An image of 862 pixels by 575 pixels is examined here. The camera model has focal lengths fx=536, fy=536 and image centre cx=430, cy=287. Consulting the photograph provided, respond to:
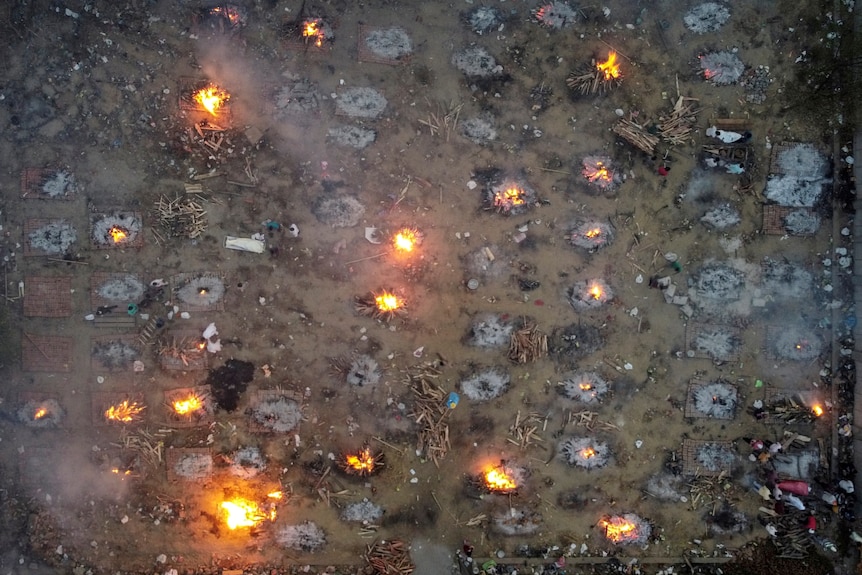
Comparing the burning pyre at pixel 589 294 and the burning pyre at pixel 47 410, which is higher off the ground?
the burning pyre at pixel 589 294

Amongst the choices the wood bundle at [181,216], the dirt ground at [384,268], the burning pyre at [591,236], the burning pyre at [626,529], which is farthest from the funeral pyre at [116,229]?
the burning pyre at [626,529]

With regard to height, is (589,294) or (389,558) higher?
(589,294)

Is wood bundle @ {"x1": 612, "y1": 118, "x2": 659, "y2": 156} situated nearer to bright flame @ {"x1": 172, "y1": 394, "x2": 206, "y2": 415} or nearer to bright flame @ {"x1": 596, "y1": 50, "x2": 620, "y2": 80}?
bright flame @ {"x1": 596, "y1": 50, "x2": 620, "y2": 80}

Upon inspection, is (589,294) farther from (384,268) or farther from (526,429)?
(384,268)

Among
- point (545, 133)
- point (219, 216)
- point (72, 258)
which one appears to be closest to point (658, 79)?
point (545, 133)

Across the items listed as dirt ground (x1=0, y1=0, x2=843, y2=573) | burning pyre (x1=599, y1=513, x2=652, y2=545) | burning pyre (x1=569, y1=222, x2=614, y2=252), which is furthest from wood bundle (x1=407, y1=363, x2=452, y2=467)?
burning pyre (x1=569, y1=222, x2=614, y2=252)

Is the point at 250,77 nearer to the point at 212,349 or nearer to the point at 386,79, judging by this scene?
the point at 386,79

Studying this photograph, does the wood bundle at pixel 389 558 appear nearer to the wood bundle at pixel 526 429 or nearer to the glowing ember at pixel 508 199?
the wood bundle at pixel 526 429

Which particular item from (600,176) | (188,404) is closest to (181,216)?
(188,404)
